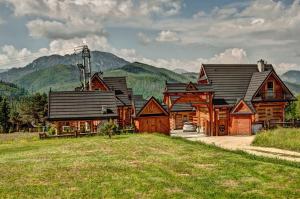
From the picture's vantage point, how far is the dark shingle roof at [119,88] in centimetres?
5297

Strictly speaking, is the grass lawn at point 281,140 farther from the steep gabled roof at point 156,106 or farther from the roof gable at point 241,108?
the steep gabled roof at point 156,106

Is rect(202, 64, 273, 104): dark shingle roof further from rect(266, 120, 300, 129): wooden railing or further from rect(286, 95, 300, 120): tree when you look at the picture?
rect(286, 95, 300, 120): tree

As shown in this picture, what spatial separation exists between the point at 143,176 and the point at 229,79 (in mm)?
32823

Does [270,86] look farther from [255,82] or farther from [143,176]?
[143,176]

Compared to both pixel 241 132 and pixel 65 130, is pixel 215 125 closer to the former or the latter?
pixel 241 132

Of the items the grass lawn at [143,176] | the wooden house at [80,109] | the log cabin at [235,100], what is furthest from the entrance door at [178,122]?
the grass lawn at [143,176]

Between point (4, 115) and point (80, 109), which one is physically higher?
point (80, 109)

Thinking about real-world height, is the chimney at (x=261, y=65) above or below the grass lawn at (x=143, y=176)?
above

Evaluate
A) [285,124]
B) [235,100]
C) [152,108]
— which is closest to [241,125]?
[235,100]

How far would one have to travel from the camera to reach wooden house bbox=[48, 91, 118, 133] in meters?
38.8

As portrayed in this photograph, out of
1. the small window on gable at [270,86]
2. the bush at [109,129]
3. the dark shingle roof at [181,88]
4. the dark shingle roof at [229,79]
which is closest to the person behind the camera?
the bush at [109,129]

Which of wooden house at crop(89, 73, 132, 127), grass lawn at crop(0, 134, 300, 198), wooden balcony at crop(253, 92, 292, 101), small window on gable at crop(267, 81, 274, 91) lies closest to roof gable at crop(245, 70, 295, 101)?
wooden balcony at crop(253, 92, 292, 101)

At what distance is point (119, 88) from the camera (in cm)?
5431

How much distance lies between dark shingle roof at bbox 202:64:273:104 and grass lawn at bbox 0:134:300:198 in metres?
23.1
